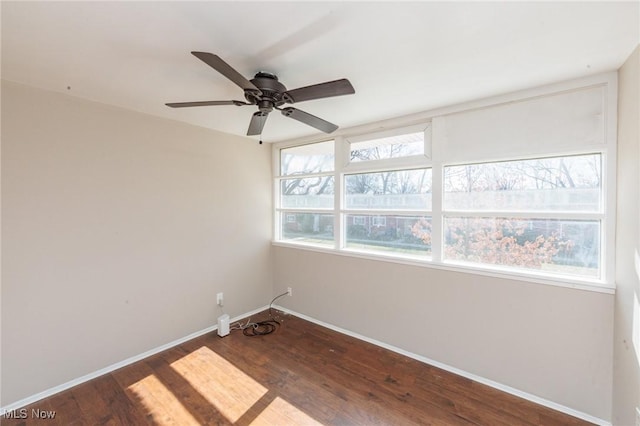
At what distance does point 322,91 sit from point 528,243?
205cm

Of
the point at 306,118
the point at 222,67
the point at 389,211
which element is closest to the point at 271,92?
the point at 306,118

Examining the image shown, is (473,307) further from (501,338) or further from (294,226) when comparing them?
(294,226)

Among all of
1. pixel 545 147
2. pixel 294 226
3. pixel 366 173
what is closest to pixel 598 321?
pixel 545 147

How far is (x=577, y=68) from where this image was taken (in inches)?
70.7

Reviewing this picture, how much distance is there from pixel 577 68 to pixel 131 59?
9.66ft

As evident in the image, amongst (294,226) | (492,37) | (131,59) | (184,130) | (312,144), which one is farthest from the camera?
(294,226)

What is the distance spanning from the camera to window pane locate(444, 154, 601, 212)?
198 centimetres

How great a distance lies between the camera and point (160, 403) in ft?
6.78

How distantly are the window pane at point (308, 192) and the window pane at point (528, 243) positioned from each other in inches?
59.2

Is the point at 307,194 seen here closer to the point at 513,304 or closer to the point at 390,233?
the point at 390,233

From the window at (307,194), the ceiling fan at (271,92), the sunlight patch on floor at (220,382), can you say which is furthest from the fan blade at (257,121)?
the sunlight patch on floor at (220,382)

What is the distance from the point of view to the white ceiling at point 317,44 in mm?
1271

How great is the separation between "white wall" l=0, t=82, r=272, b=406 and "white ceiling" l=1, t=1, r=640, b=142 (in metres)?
0.41

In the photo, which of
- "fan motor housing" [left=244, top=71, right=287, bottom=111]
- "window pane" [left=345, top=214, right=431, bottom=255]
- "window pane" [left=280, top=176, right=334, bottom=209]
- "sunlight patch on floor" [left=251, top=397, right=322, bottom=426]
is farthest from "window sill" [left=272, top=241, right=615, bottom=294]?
"fan motor housing" [left=244, top=71, right=287, bottom=111]
